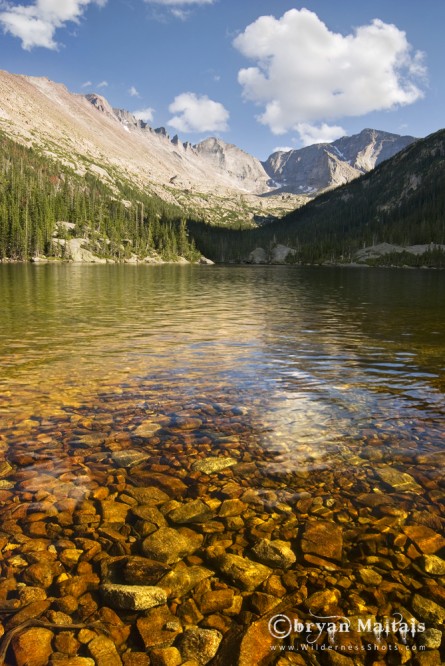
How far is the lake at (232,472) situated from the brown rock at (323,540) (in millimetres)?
29

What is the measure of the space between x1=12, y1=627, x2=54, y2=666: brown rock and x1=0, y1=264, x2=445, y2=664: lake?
26.1 inches

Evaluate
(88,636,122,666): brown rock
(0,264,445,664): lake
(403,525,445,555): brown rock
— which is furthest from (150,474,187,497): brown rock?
(403,525,445,555): brown rock

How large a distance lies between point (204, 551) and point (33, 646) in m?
2.56

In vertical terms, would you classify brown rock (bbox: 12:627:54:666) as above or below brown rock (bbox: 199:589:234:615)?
above

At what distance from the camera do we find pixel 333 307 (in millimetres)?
Answer: 39219

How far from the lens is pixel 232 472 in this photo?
8398 mm

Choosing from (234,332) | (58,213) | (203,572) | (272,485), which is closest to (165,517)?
(203,572)

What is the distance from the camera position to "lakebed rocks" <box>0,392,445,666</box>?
15.0 ft

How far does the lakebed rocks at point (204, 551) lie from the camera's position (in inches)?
180

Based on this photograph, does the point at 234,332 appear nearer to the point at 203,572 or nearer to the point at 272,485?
the point at 272,485

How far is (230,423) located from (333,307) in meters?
30.9

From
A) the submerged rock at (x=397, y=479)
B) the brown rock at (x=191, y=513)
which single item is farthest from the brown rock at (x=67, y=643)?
the submerged rock at (x=397, y=479)

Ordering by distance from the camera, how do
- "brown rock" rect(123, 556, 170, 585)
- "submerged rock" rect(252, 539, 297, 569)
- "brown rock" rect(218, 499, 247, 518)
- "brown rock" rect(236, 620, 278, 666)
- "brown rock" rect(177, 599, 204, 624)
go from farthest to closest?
"brown rock" rect(218, 499, 247, 518), "submerged rock" rect(252, 539, 297, 569), "brown rock" rect(123, 556, 170, 585), "brown rock" rect(177, 599, 204, 624), "brown rock" rect(236, 620, 278, 666)

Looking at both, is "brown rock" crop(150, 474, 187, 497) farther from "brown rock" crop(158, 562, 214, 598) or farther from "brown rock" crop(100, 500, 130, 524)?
"brown rock" crop(158, 562, 214, 598)
